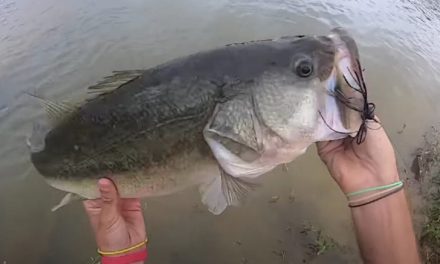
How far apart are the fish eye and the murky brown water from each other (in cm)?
213

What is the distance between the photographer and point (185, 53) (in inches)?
228

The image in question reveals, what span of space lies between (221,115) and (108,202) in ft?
2.32

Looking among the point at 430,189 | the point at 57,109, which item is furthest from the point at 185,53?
the point at 57,109

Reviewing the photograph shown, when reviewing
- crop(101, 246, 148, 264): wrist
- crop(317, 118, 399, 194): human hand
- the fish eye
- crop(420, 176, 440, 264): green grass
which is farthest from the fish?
crop(420, 176, 440, 264): green grass

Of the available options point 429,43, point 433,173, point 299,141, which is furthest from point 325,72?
point 429,43

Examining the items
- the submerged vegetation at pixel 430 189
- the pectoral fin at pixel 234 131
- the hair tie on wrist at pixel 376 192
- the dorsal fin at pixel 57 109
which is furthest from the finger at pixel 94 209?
the submerged vegetation at pixel 430 189

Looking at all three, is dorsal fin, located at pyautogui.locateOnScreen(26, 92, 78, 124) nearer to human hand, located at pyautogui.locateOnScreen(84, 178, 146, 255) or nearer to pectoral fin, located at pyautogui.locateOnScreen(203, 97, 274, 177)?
human hand, located at pyautogui.locateOnScreen(84, 178, 146, 255)

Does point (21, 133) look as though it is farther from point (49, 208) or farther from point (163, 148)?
point (163, 148)

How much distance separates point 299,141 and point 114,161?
829 mm

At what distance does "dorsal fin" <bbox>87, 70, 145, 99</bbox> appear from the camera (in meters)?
1.95

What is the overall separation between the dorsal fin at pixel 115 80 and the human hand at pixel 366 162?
3.18 ft

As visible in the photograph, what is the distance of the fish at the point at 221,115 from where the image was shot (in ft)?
5.80

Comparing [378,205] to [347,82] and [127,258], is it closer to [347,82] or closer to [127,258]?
[347,82]

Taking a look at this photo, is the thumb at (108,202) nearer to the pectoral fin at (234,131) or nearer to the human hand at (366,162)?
the pectoral fin at (234,131)
